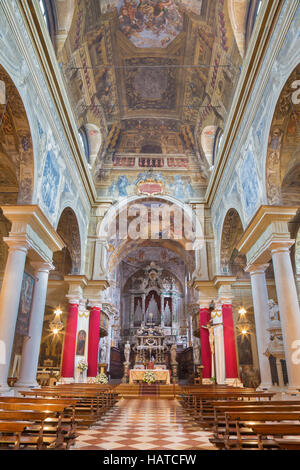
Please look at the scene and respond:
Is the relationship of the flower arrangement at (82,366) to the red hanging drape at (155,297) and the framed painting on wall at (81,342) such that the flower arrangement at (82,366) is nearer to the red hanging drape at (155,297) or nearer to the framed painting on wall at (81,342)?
the framed painting on wall at (81,342)

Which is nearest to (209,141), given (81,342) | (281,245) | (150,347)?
(281,245)

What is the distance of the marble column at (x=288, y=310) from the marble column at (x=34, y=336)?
6969 millimetres

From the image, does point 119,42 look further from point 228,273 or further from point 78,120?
point 228,273

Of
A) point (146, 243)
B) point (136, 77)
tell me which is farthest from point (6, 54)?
point (146, 243)

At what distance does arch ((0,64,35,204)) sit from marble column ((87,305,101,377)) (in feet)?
29.0

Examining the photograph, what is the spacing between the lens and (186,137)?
60.6 ft

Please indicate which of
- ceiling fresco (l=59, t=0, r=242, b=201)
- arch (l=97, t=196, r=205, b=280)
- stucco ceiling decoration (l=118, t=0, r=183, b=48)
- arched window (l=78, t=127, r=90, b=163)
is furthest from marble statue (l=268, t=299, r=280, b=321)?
stucco ceiling decoration (l=118, t=0, r=183, b=48)

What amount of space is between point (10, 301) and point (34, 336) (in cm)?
228

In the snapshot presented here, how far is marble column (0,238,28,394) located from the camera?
7693mm

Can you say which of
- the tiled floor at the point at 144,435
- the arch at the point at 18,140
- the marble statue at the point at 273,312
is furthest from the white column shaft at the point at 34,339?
the marble statue at the point at 273,312

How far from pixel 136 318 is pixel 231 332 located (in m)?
15.7

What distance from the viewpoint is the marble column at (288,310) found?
7.81 meters

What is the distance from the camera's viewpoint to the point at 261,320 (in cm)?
1032

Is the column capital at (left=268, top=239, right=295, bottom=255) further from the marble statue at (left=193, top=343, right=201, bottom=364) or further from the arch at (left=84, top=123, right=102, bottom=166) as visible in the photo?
the marble statue at (left=193, top=343, right=201, bottom=364)
